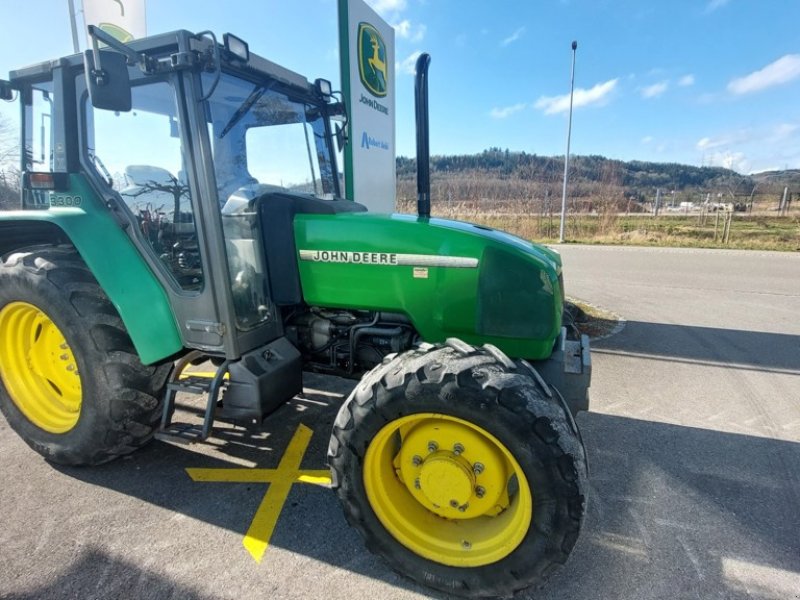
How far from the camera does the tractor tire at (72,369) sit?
2496 millimetres

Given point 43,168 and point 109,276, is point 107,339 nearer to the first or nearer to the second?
point 109,276

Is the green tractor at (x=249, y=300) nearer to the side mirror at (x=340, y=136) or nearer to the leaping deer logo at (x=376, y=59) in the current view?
the side mirror at (x=340, y=136)

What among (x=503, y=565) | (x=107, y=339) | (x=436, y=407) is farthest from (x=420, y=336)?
(x=107, y=339)

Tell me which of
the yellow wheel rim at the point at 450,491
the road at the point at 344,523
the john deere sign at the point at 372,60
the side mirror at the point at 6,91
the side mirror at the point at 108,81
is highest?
the john deere sign at the point at 372,60

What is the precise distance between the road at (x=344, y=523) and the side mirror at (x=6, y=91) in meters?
2.27

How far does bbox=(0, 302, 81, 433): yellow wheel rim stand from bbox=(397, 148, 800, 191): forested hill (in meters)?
16.0

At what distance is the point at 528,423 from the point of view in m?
1.69

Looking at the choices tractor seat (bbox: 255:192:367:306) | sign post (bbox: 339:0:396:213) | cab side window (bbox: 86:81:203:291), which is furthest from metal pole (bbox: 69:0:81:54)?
tractor seat (bbox: 255:192:367:306)

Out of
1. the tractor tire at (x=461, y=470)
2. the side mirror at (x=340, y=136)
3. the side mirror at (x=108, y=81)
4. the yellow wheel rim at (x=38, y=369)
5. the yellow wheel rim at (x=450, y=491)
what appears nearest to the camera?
the tractor tire at (x=461, y=470)

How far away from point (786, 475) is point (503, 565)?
2105mm

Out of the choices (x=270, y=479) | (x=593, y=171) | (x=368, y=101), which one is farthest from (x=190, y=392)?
(x=593, y=171)

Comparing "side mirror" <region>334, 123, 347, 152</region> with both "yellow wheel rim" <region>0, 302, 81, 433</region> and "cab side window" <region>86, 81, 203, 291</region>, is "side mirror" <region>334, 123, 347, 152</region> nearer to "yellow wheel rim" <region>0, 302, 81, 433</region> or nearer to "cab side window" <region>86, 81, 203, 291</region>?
"cab side window" <region>86, 81, 203, 291</region>

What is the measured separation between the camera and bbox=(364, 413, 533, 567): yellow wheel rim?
1880mm

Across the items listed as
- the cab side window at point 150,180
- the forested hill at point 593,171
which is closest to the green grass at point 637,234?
the forested hill at point 593,171
